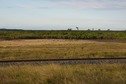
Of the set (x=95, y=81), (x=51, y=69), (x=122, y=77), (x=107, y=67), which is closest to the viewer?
(x=95, y=81)

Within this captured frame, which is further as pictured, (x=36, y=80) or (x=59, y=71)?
(x=59, y=71)

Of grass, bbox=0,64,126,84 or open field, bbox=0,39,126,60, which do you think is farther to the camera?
open field, bbox=0,39,126,60

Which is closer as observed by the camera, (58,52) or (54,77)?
(54,77)

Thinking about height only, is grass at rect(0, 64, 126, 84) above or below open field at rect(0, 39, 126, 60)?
above

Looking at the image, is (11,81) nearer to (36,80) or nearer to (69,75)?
(36,80)

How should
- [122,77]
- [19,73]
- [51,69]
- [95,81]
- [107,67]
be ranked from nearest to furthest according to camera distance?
1. [95,81]
2. [122,77]
3. [19,73]
4. [51,69]
5. [107,67]

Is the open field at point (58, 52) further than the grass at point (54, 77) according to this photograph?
Yes

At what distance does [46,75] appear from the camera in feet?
44.0

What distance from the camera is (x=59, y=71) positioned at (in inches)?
561

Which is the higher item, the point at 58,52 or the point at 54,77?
the point at 54,77

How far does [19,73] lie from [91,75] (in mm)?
2987

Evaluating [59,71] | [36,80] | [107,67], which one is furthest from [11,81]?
[107,67]

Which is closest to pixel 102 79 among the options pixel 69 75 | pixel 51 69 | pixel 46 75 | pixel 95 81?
pixel 95 81

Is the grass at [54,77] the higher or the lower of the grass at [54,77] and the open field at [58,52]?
the higher
